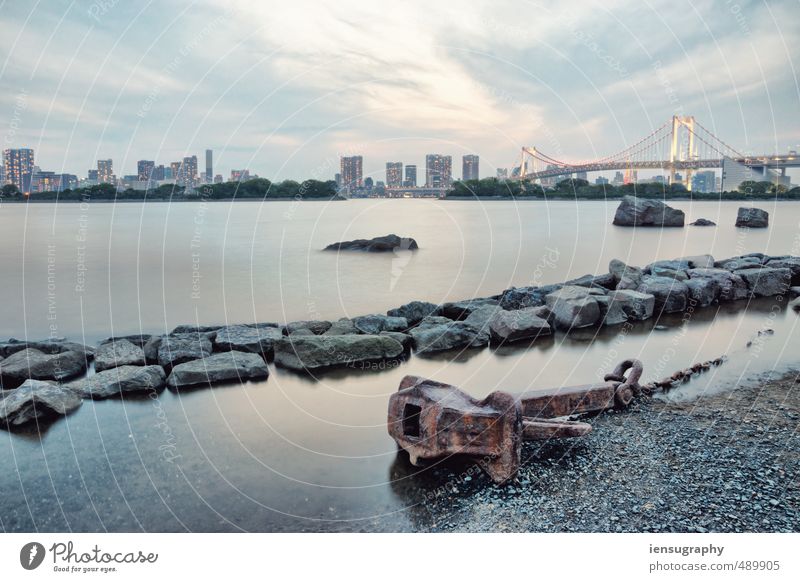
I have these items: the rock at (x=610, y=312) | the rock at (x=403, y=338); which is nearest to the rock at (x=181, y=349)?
the rock at (x=403, y=338)

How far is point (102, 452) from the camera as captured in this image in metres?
4.42

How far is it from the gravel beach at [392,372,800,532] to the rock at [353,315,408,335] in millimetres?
3291

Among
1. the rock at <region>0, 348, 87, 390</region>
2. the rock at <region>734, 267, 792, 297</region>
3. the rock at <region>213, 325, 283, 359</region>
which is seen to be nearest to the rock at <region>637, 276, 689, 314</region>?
the rock at <region>734, 267, 792, 297</region>

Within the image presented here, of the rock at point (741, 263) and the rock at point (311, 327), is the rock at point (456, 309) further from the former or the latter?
the rock at point (741, 263)

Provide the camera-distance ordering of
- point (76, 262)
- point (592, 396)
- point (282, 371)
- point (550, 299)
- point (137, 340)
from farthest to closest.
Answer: point (76, 262)
point (550, 299)
point (137, 340)
point (282, 371)
point (592, 396)

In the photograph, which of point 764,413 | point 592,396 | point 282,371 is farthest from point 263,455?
point 764,413

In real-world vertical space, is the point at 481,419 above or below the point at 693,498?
above

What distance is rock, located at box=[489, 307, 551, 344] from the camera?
25.2 feet

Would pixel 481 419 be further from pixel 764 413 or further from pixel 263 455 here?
pixel 764 413

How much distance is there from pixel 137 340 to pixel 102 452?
2739mm

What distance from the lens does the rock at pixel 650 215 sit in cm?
2911

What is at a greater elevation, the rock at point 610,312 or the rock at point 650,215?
the rock at point 650,215

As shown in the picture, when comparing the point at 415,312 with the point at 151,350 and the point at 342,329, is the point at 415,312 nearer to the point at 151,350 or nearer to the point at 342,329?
the point at 342,329

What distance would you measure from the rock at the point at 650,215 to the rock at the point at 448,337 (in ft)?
79.7
